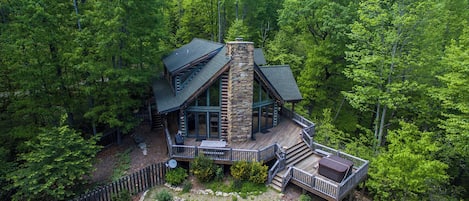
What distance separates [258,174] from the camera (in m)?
12.9

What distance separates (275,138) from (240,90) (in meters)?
3.74

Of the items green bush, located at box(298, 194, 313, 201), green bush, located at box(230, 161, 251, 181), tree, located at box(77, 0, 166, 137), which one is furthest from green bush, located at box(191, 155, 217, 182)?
tree, located at box(77, 0, 166, 137)

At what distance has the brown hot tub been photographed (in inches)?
483

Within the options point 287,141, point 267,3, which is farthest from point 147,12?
point 267,3

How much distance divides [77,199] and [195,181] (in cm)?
512

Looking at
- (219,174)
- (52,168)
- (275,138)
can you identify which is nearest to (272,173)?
(219,174)

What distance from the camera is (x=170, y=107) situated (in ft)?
48.4

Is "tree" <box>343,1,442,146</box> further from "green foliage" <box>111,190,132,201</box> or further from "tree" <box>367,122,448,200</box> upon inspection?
"green foliage" <box>111,190,132,201</box>

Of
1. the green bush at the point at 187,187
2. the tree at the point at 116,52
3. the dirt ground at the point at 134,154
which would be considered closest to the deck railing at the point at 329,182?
the green bush at the point at 187,187

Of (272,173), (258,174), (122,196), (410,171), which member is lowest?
(122,196)

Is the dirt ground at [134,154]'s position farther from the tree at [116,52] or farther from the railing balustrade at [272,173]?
the railing balustrade at [272,173]

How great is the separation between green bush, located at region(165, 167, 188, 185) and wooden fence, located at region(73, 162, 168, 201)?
1.24 feet

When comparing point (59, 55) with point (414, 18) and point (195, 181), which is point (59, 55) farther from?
point (414, 18)

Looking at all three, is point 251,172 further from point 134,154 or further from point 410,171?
point 134,154
